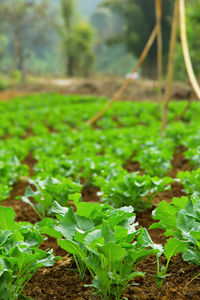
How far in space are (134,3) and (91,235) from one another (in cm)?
3517

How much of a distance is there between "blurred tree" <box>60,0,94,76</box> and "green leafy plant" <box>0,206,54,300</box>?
1607 inches

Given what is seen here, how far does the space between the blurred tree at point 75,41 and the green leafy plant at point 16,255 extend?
1607 inches

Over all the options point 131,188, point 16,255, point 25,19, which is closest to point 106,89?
point 131,188

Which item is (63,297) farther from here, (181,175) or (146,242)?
(181,175)

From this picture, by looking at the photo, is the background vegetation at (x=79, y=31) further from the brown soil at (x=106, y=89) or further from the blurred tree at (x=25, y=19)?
the brown soil at (x=106, y=89)

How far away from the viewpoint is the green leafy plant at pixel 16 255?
1.79m

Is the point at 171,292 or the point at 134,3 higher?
the point at 134,3

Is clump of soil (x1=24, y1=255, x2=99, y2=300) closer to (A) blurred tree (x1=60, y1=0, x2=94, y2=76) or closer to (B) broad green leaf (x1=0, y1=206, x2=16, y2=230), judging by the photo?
(B) broad green leaf (x1=0, y1=206, x2=16, y2=230)

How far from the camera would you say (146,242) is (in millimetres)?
1966

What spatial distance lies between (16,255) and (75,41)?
4106 centimetres

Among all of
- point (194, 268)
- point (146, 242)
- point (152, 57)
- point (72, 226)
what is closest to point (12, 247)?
point (72, 226)

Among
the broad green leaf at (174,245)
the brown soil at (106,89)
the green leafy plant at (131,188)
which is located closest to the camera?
the broad green leaf at (174,245)

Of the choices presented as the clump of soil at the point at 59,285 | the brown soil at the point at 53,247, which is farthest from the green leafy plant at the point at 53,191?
the clump of soil at the point at 59,285

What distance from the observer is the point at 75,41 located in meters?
40.5
